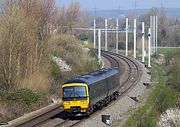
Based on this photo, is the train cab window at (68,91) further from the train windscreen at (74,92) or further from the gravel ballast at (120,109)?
the gravel ballast at (120,109)

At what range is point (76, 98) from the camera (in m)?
28.6

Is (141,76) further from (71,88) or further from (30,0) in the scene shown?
(71,88)

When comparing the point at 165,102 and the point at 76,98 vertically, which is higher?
the point at 76,98

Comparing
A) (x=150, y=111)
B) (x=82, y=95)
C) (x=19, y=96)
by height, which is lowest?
(x=150, y=111)

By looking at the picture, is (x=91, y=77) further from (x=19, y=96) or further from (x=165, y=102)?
(x=165, y=102)

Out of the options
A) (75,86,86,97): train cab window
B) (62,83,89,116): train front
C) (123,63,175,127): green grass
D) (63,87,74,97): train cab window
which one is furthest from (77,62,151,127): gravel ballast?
(63,87,74,97): train cab window

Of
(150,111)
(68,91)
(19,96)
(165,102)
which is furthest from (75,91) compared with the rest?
(165,102)

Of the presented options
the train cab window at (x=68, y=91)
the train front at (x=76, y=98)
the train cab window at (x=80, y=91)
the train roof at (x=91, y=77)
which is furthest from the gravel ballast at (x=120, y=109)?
the train roof at (x=91, y=77)

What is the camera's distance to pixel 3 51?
111 feet

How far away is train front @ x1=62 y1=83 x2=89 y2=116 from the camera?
28.5m

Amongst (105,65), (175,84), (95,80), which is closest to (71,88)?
→ (95,80)

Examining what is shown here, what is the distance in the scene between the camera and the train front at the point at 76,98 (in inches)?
1122

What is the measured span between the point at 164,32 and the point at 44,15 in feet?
304

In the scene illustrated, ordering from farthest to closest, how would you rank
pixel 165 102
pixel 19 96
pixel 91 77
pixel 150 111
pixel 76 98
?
pixel 19 96
pixel 165 102
pixel 91 77
pixel 150 111
pixel 76 98
